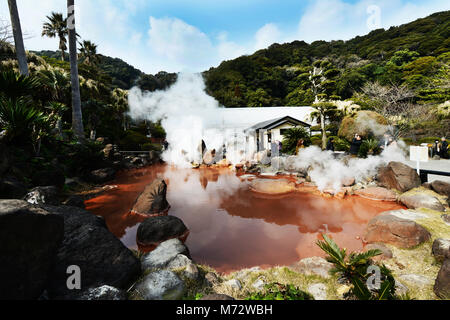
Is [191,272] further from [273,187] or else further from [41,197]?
[273,187]

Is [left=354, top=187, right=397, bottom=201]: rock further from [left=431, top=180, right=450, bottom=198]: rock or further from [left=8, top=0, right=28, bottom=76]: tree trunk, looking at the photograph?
[left=8, top=0, right=28, bottom=76]: tree trunk

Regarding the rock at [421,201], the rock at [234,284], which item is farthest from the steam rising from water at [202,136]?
the rock at [234,284]

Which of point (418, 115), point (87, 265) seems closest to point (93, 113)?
point (87, 265)

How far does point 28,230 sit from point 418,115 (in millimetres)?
29459

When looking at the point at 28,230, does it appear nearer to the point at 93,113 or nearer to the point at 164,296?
the point at 164,296

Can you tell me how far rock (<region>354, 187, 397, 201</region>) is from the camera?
8.13 metres

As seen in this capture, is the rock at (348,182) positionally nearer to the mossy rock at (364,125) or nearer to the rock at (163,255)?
the rock at (163,255)

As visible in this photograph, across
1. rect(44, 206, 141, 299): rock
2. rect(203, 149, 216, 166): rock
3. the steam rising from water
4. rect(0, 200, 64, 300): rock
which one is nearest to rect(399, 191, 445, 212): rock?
the steam rising from water

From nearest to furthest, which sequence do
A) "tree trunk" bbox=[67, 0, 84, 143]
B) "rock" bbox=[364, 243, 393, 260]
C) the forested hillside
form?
"rock" bbox=[364, 243, 393, 260], "tree trunk" bbox=[67, 0, 84, 143], the forested hillside

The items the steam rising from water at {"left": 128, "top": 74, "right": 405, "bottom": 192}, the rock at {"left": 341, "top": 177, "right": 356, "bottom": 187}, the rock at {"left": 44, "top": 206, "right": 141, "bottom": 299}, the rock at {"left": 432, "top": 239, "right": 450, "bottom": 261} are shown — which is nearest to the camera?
the rock at {"left": 44, "top": 206, "right": 141, "bottom": 299}

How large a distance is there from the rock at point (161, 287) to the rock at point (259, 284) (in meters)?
1.24

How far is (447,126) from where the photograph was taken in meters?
20.6

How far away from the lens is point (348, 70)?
41031 millimetres

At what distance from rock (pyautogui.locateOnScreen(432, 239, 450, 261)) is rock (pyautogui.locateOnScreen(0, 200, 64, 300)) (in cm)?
682
